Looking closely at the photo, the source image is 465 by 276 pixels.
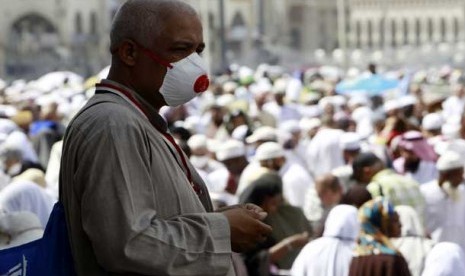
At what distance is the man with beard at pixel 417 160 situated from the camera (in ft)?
34.1

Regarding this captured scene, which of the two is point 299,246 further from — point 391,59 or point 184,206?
point 391,59

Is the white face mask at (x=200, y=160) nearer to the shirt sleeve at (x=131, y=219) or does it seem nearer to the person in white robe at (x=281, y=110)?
the person in white robe at (x=281, y=110)

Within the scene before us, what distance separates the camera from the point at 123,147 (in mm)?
3018

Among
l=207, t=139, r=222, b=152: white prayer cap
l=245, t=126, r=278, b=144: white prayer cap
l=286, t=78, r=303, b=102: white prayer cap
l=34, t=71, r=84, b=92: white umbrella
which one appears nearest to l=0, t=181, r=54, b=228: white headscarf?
l=245, t=126, r=278, b=144: white prayer cap

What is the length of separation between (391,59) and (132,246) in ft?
202

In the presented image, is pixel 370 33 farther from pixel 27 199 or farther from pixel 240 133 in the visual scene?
pixel 27 199

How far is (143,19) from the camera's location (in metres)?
3.20

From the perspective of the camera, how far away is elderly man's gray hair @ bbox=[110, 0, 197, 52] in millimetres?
3189

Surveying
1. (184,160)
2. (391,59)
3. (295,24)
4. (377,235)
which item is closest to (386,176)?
(377,235)

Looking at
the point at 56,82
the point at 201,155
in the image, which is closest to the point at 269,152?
the point at 201,155

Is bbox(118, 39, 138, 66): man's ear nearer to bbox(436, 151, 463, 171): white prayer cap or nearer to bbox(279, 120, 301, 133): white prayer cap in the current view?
bbox(436, 151, 463, 171): white prayer cap

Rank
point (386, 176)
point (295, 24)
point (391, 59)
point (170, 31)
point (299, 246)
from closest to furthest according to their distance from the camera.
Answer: point (170, 31), point (299, 246), point (386, 176), point (391, 59), point (295, 24)

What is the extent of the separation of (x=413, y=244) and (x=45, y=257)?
161 inches

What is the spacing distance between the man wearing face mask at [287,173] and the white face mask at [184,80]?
6.39 meters
